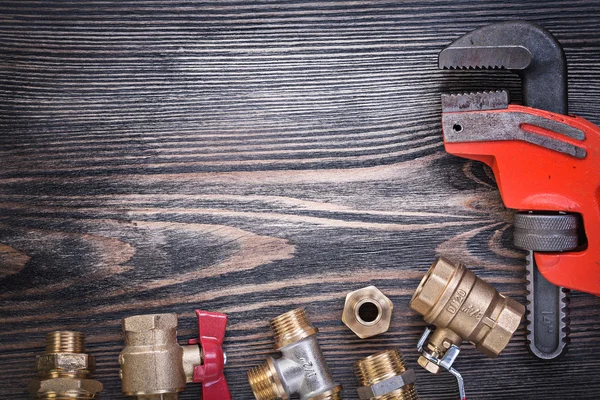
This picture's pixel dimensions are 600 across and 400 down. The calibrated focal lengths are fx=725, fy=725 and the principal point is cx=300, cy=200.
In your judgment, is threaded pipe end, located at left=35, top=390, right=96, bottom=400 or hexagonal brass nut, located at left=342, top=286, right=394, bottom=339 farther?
hexagonal brass nut, located at left=342, top=286, right=394, bottom=339

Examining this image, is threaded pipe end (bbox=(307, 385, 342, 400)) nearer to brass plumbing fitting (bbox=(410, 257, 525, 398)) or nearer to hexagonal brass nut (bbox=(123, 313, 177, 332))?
brass plumbing fitting (bbox=(410, 257, 525, 398))

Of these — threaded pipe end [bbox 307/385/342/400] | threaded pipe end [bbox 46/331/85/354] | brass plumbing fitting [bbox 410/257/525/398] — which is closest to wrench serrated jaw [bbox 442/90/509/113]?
brass plumbing fitting [bbox 410/257/525/398]

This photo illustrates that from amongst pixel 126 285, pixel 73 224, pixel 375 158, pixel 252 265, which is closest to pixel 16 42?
pixel 73 224

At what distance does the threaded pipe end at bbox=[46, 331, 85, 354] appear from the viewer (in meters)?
1.59

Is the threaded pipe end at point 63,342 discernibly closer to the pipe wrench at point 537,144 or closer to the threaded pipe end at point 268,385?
the threaded pipe end at point 268,385

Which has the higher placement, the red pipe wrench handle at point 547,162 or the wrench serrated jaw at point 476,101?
the wrench serrated jaw at point 476,101

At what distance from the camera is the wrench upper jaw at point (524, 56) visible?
60.5 inches

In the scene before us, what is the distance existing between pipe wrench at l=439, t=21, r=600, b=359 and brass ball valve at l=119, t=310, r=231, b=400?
2.22 ft

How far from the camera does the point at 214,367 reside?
1.60 m

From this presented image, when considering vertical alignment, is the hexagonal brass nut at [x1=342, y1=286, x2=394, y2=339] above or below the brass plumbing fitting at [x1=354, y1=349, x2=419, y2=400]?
above

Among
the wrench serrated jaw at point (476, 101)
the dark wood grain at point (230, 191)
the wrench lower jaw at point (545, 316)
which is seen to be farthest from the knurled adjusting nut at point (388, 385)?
the wrench serrated jaw at point (476, 101)

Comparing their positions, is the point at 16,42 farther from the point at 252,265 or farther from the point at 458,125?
the point at 458,125

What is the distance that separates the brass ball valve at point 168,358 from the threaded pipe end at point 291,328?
0.43ft

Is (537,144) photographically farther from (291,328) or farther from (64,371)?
(64,371)
